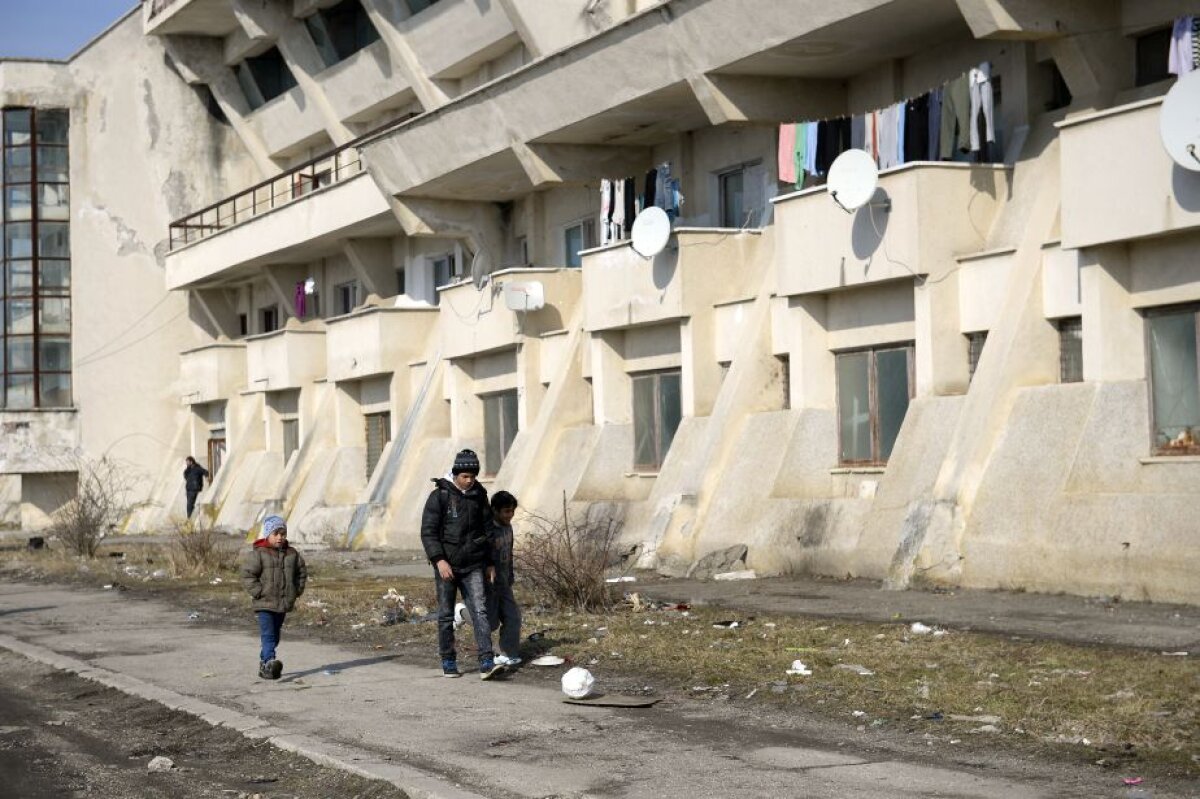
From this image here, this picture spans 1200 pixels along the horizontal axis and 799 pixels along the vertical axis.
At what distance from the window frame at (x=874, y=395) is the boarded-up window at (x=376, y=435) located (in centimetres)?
1799

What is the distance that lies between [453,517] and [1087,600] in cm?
674

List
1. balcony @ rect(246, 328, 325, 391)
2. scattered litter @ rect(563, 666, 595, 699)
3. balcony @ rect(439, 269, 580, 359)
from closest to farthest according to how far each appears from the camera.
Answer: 1. scattered litter @ rect(563, 666, 595, 699)
2. balcony @ rect(439, 269, 580, 359)
3. balcony @ rect(246, 328, 325, 391)

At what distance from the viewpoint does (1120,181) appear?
58.6 ft

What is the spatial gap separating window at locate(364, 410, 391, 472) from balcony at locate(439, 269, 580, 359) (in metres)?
5.37

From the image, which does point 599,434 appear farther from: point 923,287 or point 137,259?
point 137,259

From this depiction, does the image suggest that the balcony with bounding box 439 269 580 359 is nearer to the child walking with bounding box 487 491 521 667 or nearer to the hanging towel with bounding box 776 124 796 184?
the hanging towel with bounding box 776 124 796 184

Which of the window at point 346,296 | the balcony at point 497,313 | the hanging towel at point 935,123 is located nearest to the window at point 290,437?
the window at point 346,296

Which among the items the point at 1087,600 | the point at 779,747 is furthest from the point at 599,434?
the point at 779,747

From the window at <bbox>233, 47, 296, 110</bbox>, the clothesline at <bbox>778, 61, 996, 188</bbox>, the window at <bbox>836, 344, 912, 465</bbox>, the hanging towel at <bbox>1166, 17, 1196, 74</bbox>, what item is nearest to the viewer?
the hanging towel at <bbox>1166, 17, 1196, 74</bbox>

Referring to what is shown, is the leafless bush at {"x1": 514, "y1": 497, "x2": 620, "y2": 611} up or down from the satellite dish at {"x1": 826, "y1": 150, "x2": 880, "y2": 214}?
down

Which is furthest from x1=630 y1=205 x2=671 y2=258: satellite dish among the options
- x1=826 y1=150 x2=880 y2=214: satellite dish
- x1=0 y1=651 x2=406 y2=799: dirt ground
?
x1=0 y1=651 x2=406 y2=799: dirt ground

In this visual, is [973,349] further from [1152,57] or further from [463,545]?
[463,545]

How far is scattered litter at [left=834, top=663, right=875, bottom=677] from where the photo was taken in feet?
41.9

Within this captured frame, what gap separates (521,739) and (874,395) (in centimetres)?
1302
